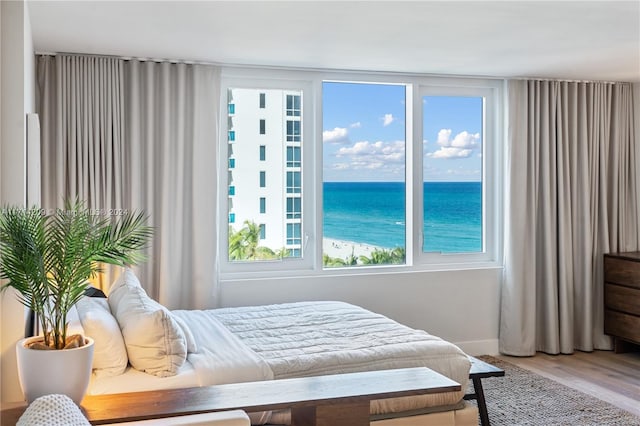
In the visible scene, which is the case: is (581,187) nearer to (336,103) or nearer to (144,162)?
(336,103)

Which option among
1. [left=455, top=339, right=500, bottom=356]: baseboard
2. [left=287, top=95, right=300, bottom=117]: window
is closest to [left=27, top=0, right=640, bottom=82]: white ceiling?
[left=287, top=95, right=300, bottom=117]: window

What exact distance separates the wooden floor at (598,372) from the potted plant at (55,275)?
3438mm

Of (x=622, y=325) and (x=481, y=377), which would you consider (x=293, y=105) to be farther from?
(x=622, y=325)

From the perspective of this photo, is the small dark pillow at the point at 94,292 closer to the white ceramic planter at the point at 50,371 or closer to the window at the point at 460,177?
the white ceramic planter at the point at 50,371

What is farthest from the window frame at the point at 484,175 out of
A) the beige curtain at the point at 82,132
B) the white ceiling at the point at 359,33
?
the beige curtain at the point at 82,132

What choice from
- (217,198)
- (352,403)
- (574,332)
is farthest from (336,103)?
(352,403)

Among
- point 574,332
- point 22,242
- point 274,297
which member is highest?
point 22,242

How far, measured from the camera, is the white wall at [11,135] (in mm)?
2818

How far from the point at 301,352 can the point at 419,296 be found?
2331 mm

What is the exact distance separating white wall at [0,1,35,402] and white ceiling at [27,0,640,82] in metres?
0.59

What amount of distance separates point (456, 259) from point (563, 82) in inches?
68.9

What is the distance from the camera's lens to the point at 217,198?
16.7 feet

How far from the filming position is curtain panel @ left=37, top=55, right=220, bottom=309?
4.68 meters

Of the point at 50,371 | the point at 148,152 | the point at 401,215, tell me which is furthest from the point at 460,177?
the point at 50,371
